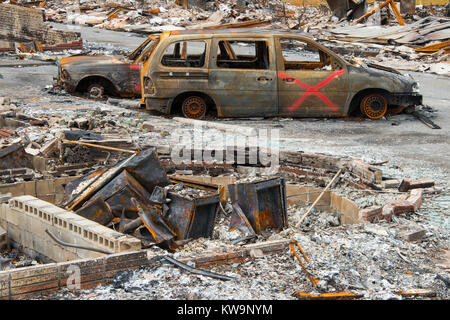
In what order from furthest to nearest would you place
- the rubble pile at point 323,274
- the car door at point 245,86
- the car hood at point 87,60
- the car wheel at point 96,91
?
the car wheel at point 96,91 < the car hood at point 87,60 < the car door at point 245,86 < the rubble pile at point 323,274

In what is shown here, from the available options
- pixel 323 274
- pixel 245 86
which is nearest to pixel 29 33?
pixel 245 86

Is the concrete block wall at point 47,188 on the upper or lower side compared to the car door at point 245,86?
lower

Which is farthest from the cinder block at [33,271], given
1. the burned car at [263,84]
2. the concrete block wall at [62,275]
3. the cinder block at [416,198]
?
the burned car at [263,84]

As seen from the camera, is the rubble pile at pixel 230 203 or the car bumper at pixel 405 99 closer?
the rubble pile at pixel 230 203

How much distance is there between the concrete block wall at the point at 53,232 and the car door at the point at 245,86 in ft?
17.0

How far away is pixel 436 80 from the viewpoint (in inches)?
690

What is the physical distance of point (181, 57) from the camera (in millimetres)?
12102

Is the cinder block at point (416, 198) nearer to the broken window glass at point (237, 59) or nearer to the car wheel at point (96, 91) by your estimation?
the broken window glass at point (237, 59)

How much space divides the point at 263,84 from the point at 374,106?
2.25 metres

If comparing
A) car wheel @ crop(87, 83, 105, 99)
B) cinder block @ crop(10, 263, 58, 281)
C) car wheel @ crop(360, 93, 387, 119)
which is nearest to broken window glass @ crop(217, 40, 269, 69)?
car wheel @ crop(360, 93, 387, 119)

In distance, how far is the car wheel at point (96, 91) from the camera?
1343 cm

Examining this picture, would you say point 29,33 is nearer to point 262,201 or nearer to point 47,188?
point 47,188

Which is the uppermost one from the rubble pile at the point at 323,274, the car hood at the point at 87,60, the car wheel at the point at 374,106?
the car hood at the point at 87,60

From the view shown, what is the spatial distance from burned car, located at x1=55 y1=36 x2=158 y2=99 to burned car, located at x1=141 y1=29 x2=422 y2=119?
1.60 meters
